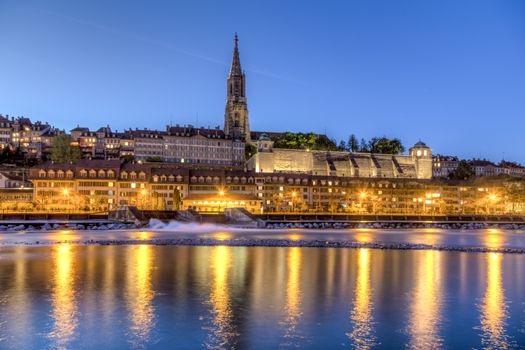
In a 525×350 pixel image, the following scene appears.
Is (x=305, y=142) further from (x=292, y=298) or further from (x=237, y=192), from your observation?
(x=292, y=298)

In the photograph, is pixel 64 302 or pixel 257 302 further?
pixel 257 302

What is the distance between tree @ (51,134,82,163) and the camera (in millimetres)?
127188

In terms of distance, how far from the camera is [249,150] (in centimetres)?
15925

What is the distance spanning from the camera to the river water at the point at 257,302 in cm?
1681

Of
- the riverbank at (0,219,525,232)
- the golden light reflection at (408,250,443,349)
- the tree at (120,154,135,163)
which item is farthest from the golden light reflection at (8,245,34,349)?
the tree at (120,154,135,163)

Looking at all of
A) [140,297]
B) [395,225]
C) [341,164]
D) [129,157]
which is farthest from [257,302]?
[341,164]

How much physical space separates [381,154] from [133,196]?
80032 mm

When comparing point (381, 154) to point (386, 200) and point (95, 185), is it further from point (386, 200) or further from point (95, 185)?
point (95, 185)

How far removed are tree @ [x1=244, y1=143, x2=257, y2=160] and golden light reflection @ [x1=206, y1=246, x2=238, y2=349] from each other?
118m

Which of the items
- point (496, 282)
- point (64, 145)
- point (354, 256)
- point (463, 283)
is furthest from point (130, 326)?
point (64, 145)

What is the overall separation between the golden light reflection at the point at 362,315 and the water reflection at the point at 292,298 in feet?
6.52

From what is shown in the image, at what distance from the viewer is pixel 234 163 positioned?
148625 millimetres

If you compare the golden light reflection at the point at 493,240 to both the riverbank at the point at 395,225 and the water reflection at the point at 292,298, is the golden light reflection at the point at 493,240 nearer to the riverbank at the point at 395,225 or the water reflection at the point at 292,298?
the riverbank at the point at 395,225

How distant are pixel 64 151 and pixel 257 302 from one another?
117 m
